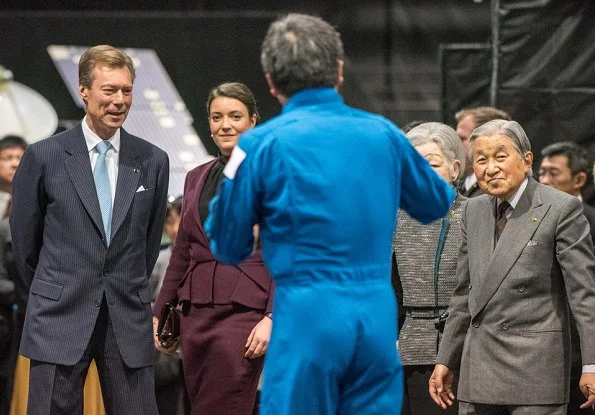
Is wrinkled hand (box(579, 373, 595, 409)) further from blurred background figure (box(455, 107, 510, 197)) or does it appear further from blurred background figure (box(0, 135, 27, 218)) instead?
blurred background figure (box(0, 135, 27, 218))

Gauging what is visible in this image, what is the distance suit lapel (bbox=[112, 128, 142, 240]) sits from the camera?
4.48 meters

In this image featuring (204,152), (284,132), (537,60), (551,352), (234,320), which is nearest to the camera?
(284,132)

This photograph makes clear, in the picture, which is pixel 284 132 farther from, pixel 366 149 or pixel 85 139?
pixel 85 139

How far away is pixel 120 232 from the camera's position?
177 inches

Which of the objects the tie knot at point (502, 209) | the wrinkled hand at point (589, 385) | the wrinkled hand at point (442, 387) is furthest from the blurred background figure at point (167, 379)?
the wrinkled hand at point (589, 385)

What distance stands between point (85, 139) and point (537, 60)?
9.79 feet

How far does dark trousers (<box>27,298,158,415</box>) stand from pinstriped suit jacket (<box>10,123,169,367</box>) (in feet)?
0.13

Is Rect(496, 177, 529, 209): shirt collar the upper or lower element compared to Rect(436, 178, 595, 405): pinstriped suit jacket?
upper

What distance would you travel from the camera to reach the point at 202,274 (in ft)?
15.7

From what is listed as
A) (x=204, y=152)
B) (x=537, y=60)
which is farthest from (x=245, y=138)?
(x=204, y=152)

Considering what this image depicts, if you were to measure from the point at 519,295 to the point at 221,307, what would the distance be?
3.67 feet

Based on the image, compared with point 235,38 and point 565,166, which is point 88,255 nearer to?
point 565,166

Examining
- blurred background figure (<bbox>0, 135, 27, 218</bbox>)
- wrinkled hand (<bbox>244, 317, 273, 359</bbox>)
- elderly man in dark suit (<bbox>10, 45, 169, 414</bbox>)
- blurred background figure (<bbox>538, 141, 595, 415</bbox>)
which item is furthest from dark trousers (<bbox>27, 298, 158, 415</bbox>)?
blurred background figure (<bbox>0, 135, 27, 218</bbox>)

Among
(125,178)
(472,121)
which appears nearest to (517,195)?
(125,178)
